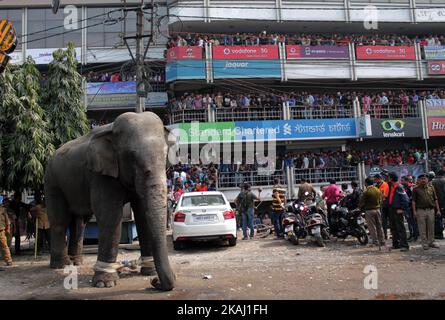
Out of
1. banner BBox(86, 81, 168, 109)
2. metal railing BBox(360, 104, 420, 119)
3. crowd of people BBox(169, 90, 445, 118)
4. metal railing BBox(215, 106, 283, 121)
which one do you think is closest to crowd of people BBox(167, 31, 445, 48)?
crowd of people BBox(169, 90, 445, 118)

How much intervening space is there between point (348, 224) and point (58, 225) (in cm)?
715

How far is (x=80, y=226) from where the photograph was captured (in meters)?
9.90

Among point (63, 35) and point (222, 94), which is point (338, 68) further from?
point (63, 35)

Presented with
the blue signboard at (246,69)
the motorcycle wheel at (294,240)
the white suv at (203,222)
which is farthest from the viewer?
the blue signboard at (246,69)

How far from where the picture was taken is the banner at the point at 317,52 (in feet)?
90.1

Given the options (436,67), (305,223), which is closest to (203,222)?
(305,223)

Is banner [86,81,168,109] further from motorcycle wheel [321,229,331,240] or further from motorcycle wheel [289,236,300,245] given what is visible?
motorcycle wheel [321,229,331,240]

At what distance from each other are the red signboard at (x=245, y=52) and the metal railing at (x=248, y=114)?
332 cm

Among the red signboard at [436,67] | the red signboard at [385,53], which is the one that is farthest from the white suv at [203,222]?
the red signboard at [436,67]

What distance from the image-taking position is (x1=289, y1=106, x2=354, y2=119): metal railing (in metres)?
26.4

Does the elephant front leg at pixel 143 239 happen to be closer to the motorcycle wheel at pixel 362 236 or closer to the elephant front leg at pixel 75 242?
the elephant front leg at pixel 75 242

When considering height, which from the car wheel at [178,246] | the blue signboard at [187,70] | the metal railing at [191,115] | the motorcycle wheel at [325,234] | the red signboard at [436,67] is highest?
the red signboard at [436,67]

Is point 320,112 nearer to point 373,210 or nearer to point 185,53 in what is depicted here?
point 185,53

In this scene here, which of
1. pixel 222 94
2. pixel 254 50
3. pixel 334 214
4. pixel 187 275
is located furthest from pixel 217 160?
pixel 187 275
